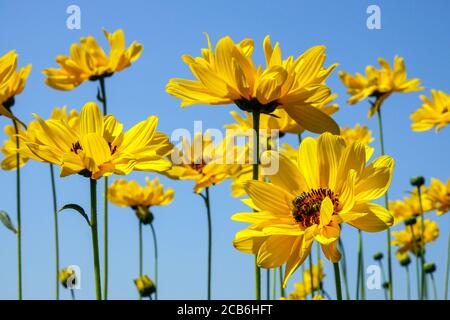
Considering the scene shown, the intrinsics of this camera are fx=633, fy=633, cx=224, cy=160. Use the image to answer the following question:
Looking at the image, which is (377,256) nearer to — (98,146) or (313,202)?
(313,202)

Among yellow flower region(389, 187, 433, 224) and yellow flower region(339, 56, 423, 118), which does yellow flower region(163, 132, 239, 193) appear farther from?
yellow flower region(389, 187, 433, 224)

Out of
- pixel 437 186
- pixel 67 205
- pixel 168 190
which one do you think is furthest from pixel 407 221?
pixel 67 205

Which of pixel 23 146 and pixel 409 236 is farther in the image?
pixel 409 236

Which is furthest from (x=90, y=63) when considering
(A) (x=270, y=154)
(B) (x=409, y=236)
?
(B) (x=409, y=236)

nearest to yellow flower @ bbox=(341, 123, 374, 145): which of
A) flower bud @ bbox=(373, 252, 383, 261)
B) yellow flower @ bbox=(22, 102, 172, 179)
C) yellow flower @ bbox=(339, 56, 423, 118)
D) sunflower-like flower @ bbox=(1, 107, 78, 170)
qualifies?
yellow flower @ bbox=(339, 56, 423, 118)

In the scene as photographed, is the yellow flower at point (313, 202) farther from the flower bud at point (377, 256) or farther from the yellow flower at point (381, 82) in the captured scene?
the flower bud at point (377, 256)
